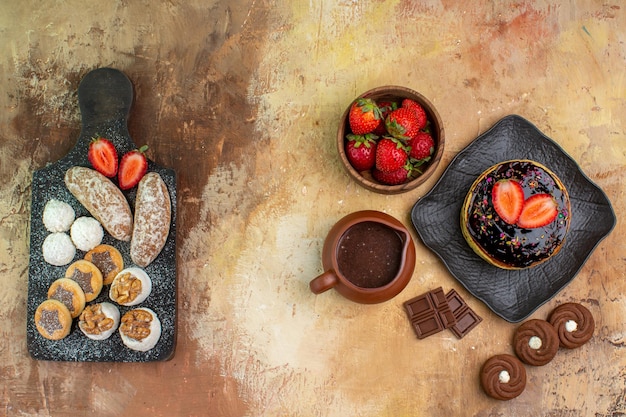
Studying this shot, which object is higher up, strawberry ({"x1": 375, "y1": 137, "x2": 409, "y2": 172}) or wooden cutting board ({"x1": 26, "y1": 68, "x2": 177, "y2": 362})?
strawberry ({"x1": 375, "y1": 137, "x2": 409, "y2": 172})

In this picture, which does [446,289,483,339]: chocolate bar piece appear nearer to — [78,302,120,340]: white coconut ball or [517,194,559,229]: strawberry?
[517,194,559,229]: strawberry

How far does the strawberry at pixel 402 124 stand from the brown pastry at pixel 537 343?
902 mm

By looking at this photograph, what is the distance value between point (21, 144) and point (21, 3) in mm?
591

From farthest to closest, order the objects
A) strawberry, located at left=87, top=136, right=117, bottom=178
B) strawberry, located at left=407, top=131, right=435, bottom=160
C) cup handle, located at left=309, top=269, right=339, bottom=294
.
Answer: strawberry, located at left=87, top=136, right=117, bottom=178
strawberry, located at left=407, top=131, right=435, bottom=160
cup handle, located at left=309, top=269, right=339, bottom=294

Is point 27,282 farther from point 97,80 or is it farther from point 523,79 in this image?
point 523,79

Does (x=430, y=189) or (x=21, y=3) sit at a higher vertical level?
(x=21, y=3)

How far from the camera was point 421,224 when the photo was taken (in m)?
2.08

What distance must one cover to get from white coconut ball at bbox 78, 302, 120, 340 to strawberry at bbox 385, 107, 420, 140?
1.25 meters

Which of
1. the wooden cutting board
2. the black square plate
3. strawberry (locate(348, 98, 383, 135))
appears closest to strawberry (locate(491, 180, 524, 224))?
the black square plate

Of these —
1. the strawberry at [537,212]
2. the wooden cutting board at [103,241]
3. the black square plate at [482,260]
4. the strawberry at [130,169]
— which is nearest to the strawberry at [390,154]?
the black square plate at [482,260]

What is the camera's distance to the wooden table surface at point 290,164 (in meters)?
2.12

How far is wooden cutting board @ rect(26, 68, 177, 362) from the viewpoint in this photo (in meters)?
2.06

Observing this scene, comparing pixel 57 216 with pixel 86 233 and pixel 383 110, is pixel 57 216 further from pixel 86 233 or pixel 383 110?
pixel 383 110

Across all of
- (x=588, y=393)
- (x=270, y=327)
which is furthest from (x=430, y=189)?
(x=588, y=393)
